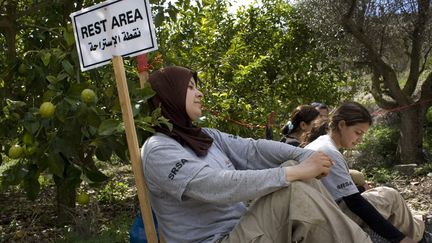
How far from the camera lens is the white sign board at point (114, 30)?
2387 mm

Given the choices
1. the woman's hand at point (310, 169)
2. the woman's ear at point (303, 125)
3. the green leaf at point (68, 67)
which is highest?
the green leaf at point (68, 67)

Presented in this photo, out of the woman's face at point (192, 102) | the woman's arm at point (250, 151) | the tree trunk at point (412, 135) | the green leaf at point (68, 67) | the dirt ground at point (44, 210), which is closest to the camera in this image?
the woman's face at point (192, 102)

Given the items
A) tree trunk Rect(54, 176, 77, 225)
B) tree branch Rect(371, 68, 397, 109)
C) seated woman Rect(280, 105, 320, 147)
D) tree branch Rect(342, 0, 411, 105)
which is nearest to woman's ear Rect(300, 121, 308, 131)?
seated woman Rect(280, 105, 320, 147)

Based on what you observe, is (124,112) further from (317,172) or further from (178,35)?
(178,35)

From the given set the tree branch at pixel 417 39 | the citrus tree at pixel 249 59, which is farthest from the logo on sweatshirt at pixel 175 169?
the tree branch at pixel 417 39

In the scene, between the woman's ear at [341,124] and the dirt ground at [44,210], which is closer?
the woman's ear at [341,124]

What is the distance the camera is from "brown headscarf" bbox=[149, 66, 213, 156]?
2.47 metres

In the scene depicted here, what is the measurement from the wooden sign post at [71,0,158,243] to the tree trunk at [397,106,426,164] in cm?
746

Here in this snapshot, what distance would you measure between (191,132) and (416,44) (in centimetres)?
755

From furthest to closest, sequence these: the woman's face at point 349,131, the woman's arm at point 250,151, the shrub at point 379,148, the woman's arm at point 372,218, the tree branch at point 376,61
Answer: the shrub at point 379,148
the tree branch at point 376,61
the woman's face at point 349,131
the woman's arm at point 372,218
the woman's arm at point 250,151

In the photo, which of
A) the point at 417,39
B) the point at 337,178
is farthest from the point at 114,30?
the point at 417,39

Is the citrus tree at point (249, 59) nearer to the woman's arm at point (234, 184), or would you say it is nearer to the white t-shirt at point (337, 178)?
the white t-shirt at point (337, 178)

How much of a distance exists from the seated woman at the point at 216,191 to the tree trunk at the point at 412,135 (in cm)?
707

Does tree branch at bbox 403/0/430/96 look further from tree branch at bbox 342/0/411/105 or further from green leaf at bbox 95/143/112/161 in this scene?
green leaf at bbox 95/143/112/161
